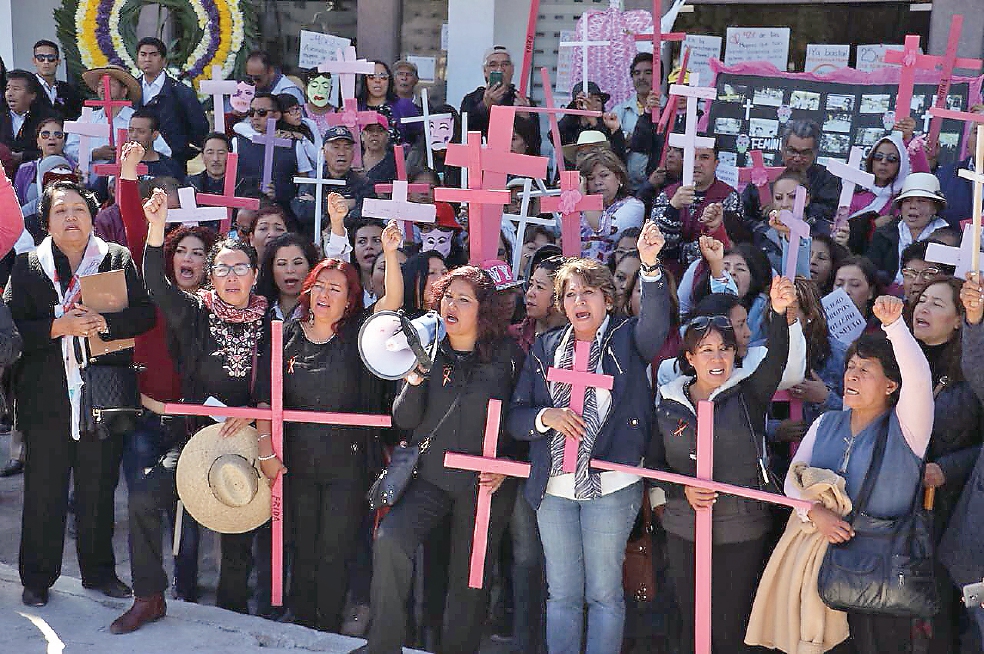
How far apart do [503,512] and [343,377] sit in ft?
2.68

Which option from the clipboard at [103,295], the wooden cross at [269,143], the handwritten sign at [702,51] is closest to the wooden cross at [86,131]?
the wooden cross at [269,143]

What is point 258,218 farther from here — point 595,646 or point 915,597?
point 915,597

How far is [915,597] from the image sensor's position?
162 inches

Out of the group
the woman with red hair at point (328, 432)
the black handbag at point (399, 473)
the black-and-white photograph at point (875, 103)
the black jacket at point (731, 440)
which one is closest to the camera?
the black jacket at point (731, 440)

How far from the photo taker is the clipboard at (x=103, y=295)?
507 cm

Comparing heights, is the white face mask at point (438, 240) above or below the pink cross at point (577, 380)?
above

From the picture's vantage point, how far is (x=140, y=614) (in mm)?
4953

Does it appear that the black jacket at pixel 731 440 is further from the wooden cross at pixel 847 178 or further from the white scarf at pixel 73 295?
the white scarf at pixel 73 295

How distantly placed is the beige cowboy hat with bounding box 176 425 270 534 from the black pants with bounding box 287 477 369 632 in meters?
0.17

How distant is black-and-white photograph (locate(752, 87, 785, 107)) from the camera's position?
29.6 ft

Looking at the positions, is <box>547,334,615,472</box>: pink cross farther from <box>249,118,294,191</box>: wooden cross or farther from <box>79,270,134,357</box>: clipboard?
<box>249,118,294,191</box>: wooden cross

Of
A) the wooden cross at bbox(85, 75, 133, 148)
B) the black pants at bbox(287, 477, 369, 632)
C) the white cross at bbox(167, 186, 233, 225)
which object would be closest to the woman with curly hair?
the black pants at bbox(287, 477, 369, 632)

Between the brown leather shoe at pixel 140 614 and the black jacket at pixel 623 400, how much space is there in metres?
1.56

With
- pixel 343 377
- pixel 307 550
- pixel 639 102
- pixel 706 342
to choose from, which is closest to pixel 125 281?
pixel 343 377
